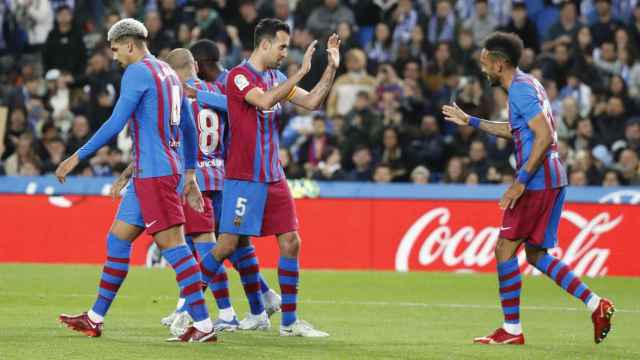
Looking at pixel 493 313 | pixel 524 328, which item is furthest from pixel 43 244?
pixel 524 328

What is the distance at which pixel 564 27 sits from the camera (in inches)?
867

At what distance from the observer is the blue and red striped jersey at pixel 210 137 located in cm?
1130

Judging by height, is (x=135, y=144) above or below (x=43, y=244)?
above

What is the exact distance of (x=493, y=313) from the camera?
1298cm

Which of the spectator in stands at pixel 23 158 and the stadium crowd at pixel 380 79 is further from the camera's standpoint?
the spectator in stands at pixel 23 158

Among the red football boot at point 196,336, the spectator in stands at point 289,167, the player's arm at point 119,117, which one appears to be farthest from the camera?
the spectator in stands at point 289,167

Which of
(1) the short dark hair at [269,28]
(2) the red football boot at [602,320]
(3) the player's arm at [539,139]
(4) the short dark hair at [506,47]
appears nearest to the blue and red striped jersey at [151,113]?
(1) the short dark hair at [269,28]

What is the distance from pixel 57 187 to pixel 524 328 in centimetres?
920

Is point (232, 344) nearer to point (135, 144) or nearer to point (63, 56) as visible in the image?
point (135, 144)

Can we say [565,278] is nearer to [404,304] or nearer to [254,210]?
[254,210]

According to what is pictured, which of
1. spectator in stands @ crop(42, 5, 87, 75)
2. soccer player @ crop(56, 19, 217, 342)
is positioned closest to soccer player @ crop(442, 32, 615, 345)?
soccer player @ crop(56, 19, 217, 342)

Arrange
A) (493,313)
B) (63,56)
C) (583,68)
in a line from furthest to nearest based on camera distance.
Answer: (63,56), (583,68), (493,313)

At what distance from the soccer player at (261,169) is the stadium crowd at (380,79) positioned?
29.3 ft

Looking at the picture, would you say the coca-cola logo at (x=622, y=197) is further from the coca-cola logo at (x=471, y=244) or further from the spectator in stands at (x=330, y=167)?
the spectator in stands at (x=330, y=167)
